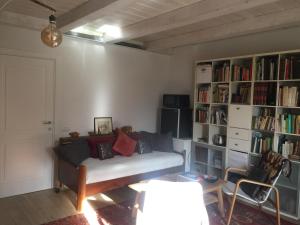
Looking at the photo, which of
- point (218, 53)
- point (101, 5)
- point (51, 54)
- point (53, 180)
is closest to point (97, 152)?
point (53, 180)

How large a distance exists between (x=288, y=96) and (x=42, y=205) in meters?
3.53

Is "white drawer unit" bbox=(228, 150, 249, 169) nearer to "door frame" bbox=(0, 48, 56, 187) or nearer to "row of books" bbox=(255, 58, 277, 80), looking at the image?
"row of books" bbox=(255, 58, 277, 80)

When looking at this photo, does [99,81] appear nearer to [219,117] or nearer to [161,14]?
[161,14]

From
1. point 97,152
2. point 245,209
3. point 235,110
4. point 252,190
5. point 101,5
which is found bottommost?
point 245,209

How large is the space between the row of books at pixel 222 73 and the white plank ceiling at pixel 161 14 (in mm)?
511

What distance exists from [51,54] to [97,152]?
5.33ft

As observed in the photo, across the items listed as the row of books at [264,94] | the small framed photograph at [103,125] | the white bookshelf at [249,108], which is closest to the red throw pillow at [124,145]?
the small framed photograph at [103,125]

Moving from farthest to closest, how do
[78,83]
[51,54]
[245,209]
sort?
[78,83]
[51,54]
[245,209]

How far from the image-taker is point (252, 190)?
3062 mm

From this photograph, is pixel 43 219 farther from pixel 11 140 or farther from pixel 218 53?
pixel 218 53

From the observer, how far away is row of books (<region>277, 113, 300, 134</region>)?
10.7 ft

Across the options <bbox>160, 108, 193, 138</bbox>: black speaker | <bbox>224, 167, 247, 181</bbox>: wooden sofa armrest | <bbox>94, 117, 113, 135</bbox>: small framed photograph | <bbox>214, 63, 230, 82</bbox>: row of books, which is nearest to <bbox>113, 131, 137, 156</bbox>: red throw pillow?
<bbox>94, 117, 113, 135</bbox>: small framed photograph

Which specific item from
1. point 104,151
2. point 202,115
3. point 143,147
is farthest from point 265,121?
point 104,151

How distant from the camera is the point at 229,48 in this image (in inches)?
170
